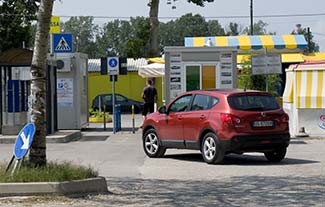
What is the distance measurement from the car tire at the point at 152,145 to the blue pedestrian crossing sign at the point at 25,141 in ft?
22.1

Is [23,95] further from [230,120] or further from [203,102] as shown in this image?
[230,120]

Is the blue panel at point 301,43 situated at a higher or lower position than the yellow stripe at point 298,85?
higher

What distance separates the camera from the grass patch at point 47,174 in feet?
36.3

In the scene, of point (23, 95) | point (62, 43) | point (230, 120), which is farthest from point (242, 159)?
point (62, 43)

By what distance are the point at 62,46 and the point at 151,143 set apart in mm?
7988

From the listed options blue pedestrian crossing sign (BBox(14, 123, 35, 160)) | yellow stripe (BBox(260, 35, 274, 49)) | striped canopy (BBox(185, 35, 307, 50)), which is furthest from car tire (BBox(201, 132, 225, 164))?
yellow stripe (BBox(260, 35, 274, 49))

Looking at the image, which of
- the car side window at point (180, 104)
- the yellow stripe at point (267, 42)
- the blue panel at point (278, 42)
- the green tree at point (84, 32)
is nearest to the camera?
the car side window at point (180, 104)

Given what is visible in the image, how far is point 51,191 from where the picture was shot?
10.8 meters

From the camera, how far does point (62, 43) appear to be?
81.8 feet

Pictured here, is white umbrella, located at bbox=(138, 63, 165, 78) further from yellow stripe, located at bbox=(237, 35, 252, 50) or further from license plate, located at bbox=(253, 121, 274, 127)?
license plate, located at bbox=(253, 121, 274, 127)

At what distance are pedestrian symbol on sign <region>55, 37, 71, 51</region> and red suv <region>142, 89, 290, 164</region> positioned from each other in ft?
27.0

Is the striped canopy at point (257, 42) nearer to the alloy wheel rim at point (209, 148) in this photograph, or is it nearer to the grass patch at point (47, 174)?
the alloy wheel rim at point (209, 148)

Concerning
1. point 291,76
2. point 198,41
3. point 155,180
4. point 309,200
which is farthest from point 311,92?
point 198,41

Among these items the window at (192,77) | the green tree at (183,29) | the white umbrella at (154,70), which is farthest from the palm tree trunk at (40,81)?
the green tree at (183,29)
